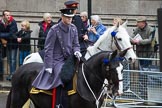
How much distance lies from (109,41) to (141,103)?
2609 millimetres

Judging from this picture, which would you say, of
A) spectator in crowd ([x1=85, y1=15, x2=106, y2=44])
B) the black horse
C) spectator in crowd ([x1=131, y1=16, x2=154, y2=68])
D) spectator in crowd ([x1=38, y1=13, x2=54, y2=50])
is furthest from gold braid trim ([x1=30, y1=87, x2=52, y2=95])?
spectator in crowd ([x1=38, y1=13, x2=54, y2=50])

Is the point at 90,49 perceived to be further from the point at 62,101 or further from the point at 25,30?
the point at 25,30

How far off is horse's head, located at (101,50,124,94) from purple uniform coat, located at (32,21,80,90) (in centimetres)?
87

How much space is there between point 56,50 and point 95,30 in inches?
160

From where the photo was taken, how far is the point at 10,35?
15.4 metres

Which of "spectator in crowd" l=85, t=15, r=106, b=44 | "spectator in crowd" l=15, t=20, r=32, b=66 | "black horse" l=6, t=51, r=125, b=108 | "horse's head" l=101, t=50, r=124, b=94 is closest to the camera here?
"horse's head" l=101, t=50, r=124, b=94

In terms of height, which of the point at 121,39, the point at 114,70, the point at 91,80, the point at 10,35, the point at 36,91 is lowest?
the point at 36,91

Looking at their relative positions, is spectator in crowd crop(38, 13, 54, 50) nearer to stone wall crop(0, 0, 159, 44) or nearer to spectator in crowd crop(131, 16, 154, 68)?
spectator in crowd crop(131, 16, 154, 68)

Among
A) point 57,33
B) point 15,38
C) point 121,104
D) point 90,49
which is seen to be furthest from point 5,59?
point 57,33

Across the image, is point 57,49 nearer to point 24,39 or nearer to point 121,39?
point 121,39

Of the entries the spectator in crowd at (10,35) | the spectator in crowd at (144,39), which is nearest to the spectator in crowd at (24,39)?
the spectator in crowd at (10,35)

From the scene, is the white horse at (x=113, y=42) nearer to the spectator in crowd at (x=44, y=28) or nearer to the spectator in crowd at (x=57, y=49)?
the spectator in crowd at (x=57, y=49)

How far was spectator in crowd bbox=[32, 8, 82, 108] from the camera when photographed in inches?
350

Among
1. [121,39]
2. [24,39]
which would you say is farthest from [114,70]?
[24,39]
